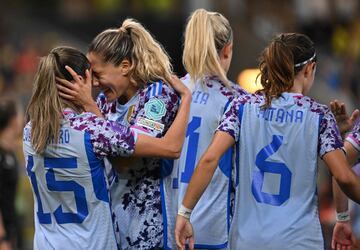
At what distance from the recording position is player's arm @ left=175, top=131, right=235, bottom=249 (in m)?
5.84

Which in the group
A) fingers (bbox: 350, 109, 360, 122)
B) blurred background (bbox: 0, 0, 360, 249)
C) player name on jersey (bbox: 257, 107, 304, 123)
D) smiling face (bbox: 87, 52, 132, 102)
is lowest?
player name on jersey (bbox: 257, 107, 304, 123)

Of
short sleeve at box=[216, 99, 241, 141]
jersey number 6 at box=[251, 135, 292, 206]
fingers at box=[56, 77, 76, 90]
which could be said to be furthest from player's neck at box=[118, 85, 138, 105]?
jersey number 6 at box=[251, 135, 292, 206]

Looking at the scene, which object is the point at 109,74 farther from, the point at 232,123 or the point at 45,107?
the point at 232,123

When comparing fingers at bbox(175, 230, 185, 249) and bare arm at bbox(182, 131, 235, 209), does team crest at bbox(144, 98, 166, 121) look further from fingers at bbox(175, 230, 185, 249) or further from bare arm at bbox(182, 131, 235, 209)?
fingers at bbox(175, 230, 185, 249)

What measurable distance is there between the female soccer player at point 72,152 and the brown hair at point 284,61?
0.52m

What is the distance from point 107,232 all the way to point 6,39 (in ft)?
58.6

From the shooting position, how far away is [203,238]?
6773 millimetres

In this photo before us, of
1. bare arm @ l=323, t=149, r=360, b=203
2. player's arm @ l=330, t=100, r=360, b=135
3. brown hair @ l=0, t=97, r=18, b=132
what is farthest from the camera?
brown hair @ l=0, t=97, r=18, b=132

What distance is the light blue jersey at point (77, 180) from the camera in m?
5.80

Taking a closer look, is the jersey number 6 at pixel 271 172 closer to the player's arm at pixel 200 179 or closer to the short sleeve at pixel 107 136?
the player's arm at pixel 200 179

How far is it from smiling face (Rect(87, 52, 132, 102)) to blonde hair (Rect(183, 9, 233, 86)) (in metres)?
0.78

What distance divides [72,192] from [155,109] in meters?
0.67

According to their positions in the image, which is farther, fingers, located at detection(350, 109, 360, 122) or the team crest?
fingers, located at detection(350, 109, 360, 122)

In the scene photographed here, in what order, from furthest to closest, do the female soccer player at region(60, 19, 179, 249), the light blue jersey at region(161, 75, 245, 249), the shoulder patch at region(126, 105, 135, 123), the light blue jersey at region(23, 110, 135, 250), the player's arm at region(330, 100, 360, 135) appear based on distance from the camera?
the light blue jersey at region(161, 75, 245, 249) < the player's arm at region(330, 100, 360, 135) < the shoulder patch at region(126, 105, 135, 123) < the female soccer player at region(60, 19, 179, 249) < the light blue jersey at region(23, 110, 135, 250)
